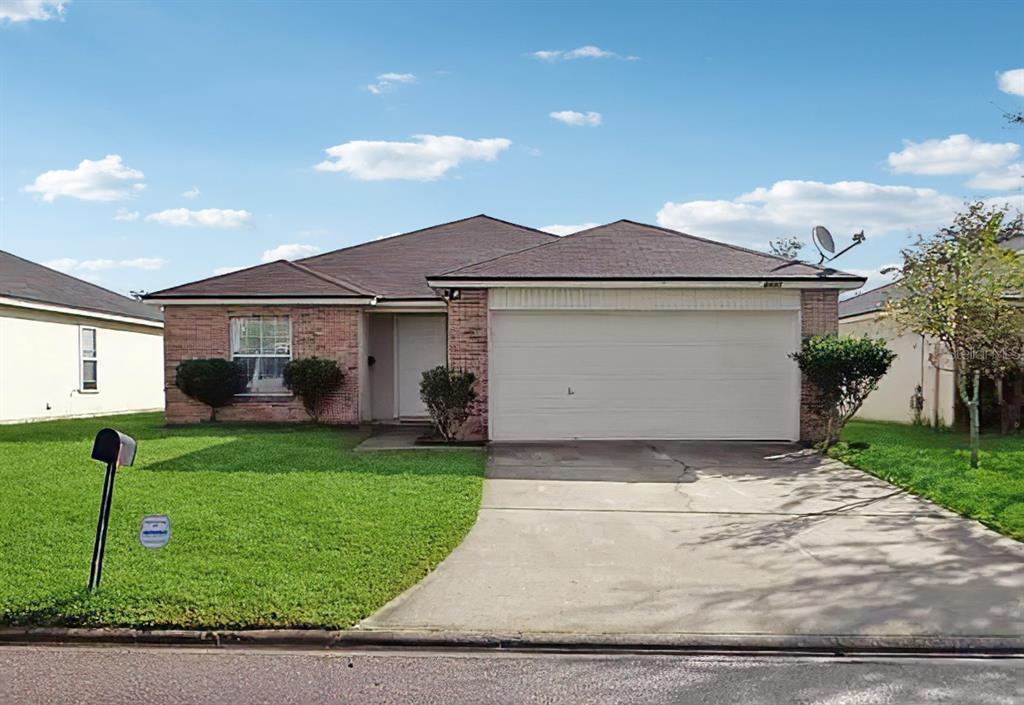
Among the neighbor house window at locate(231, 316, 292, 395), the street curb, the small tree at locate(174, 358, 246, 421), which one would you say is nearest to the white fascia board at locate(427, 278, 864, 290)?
the neighbor house window at locate(231, 316, 292, 395)

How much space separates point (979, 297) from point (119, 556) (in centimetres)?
1077

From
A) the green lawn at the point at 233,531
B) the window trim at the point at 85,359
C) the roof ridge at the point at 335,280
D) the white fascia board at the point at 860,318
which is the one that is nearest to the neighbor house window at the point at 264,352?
the roof ridge at the point at 335,280

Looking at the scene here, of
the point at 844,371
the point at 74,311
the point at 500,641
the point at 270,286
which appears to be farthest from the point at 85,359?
the point at 500,641

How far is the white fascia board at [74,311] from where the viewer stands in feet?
61.3

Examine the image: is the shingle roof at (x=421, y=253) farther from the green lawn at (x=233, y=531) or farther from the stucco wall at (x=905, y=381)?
the stucco wall at (x=905, y=381)

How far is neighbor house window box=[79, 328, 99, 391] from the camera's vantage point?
2186 centimetres

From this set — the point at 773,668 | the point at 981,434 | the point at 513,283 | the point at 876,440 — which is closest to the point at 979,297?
the point at 876,440

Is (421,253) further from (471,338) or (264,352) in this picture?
(471,338)

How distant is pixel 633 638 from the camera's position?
5617 millimetres

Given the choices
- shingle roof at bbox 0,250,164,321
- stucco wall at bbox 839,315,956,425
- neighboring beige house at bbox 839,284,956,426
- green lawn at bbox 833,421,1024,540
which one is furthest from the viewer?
shingle roof at bbox 0,250,164,321

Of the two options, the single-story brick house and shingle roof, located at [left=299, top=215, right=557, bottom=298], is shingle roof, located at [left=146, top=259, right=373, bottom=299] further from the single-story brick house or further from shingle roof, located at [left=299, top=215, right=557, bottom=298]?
the single-story brick house

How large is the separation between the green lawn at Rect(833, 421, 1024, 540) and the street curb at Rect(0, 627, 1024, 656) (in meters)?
3.52

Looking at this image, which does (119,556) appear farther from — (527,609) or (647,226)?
(647,226)

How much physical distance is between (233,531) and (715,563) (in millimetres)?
4371
